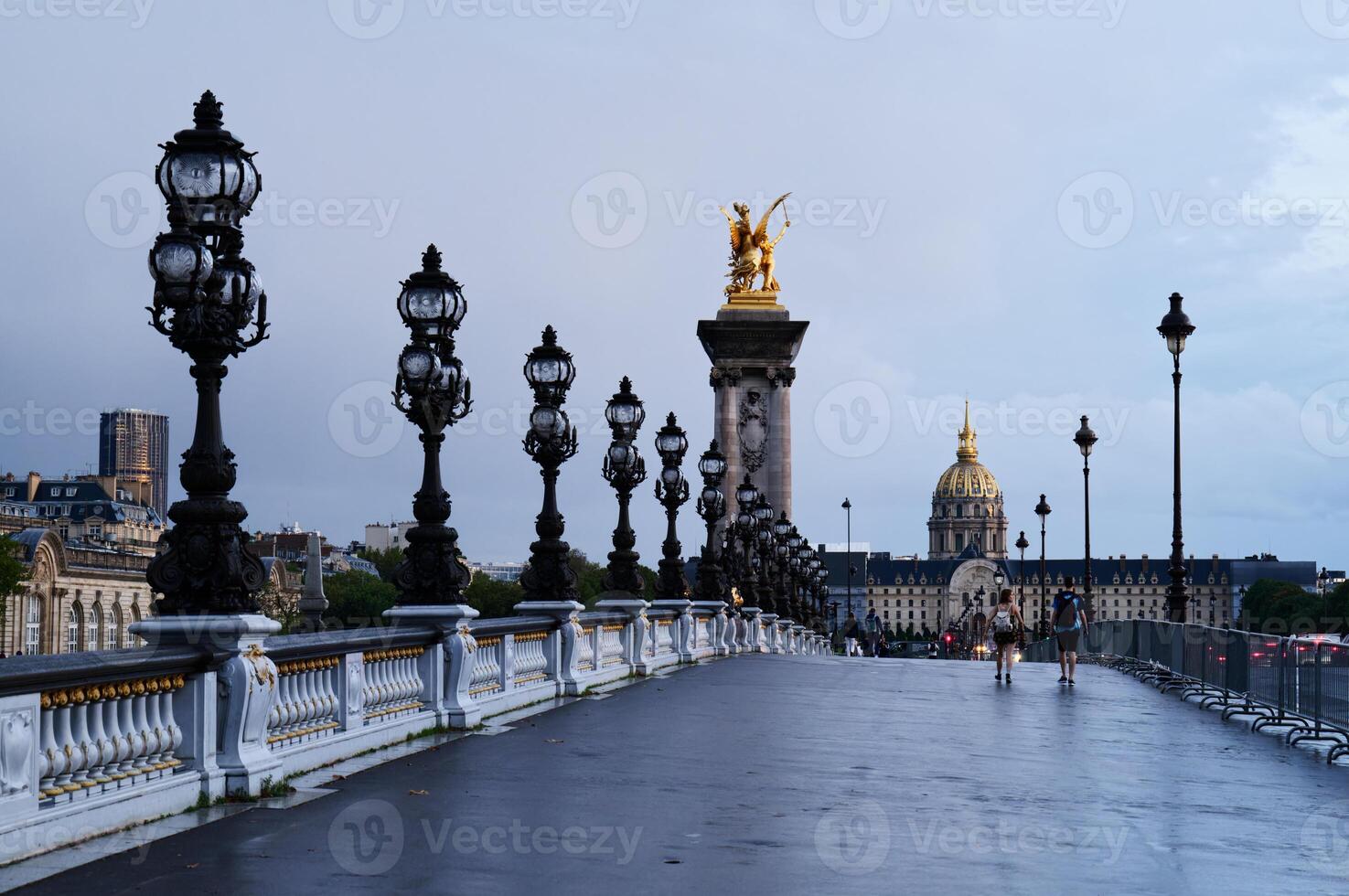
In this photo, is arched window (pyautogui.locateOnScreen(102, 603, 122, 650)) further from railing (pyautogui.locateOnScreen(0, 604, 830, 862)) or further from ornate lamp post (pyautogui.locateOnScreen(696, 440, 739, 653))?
railing (pyautogui.locateOnScreen(0, 604, 830, 862))

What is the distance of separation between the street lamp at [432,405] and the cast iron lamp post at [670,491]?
15.7 metres

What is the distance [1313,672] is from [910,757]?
7.40m

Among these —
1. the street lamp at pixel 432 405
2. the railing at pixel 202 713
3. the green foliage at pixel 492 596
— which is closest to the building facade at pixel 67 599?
the green foliage at pixel 492 596

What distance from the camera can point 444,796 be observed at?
13336 millimetres

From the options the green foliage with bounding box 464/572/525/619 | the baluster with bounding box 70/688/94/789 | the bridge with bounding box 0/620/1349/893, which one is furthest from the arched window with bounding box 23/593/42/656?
the baluster with bounding box 70/688/94/789

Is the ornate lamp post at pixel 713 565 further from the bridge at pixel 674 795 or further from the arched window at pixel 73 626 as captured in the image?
the arched window at pixel 73 626

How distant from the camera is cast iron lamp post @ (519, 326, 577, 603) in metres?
24.9

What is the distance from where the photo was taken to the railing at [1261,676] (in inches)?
836

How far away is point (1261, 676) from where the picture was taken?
84.7ft

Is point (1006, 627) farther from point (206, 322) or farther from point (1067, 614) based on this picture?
point (206, 322)

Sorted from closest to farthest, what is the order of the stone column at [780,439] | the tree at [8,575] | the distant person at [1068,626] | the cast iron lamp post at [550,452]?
the cast iron lamp post at [550,452] → the distant person at [1068,626] → the stone column at [780,439] → the tree at [8,575]

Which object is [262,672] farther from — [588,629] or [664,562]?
[664,562]

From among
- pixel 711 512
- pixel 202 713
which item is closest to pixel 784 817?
pixel 202 713

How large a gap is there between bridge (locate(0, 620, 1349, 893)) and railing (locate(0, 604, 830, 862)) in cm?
Result: 3
